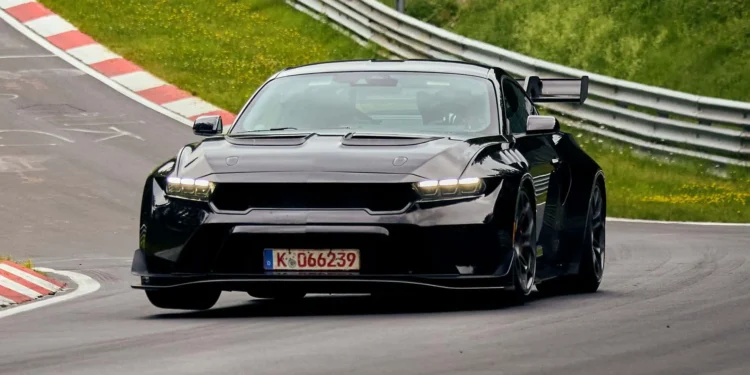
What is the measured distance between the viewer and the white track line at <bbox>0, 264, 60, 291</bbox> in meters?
11.7

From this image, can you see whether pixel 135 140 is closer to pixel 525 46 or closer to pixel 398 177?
pixel 525 46

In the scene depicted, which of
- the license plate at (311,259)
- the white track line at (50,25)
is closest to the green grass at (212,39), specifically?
the white track line at (50,25)

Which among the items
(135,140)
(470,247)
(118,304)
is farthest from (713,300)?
(135,140)

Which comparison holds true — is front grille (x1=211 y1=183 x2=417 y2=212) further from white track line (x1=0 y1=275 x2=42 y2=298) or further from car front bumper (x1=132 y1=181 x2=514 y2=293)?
white track line (x1=0 y1=275 x2=42 y2=298)

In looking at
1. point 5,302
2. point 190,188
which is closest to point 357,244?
point 190,188

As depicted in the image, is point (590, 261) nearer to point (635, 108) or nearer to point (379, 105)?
point (379, 105)

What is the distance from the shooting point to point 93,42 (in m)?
28.5

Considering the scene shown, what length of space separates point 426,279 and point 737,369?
251 centimetres

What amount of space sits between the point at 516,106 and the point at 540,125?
2.34ft

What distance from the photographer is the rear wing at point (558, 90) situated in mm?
12695

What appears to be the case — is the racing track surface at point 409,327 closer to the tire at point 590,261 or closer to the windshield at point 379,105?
the tire at point 590,261

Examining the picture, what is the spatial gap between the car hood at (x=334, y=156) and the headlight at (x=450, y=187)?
4 cm

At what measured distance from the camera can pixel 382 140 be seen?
979 centimetres

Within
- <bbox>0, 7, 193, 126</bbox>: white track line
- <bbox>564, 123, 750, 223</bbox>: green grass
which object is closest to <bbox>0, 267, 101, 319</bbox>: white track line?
<bbox>564, 123, 750, 223</bbox>: green grass
